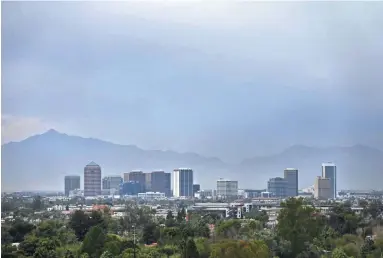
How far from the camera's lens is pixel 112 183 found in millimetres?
8180

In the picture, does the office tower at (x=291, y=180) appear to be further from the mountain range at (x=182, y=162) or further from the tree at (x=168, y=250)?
the tree at (x=168, y=250)

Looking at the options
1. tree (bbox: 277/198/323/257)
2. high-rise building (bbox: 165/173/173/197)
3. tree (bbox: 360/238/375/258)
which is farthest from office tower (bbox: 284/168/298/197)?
tree (bbox: 360/238/375/258)

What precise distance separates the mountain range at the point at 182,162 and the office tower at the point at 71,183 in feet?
0.28

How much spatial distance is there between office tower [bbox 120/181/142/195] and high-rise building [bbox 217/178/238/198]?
4.03ft

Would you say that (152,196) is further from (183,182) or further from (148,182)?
(183,182)

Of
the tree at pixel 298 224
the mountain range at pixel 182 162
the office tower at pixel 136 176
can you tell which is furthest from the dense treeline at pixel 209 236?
the office tower at pixel 136 176

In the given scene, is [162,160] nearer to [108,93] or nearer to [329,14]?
[108,93]

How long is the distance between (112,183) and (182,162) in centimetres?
180

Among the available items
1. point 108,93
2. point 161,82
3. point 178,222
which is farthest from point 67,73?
point 178,222

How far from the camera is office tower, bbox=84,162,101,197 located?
7.74 m

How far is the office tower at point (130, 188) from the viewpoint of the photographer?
26.0 feet

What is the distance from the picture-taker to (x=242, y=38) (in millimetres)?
4137

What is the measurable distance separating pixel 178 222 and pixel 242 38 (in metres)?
2.34

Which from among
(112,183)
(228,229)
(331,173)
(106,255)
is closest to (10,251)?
(106,255)
